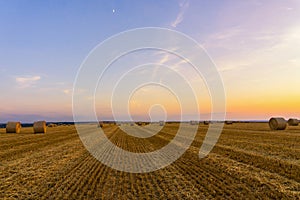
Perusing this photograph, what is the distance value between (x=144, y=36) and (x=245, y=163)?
35.5 feet

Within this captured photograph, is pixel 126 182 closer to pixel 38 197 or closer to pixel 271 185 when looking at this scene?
pixel 38 197

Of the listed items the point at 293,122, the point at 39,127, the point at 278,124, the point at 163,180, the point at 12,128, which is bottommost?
the point at 163,180

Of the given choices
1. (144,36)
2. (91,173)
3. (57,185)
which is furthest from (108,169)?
→ (144,36)

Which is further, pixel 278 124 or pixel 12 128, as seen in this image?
pixel 12 128

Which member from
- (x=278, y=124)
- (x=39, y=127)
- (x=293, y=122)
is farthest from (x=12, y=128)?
(x=293, y=122)

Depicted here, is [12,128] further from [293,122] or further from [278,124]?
[293,122]

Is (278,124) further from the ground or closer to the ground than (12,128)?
further from the ground

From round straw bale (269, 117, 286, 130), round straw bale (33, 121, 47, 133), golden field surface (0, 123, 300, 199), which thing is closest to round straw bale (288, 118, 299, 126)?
round straw bale (269, 117, 286, 130)

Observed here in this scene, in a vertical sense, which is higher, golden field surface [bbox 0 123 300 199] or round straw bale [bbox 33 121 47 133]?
round straw bale [bbox 33 121 47 133]

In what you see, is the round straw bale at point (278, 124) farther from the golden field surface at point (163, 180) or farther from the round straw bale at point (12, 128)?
the round straw bale at point (12, 128)

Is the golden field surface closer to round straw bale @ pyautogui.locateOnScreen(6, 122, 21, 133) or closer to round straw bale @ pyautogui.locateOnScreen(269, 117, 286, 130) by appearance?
round straw bale @ pyautogui.locateOnScreen(269, 117, 286, 130)

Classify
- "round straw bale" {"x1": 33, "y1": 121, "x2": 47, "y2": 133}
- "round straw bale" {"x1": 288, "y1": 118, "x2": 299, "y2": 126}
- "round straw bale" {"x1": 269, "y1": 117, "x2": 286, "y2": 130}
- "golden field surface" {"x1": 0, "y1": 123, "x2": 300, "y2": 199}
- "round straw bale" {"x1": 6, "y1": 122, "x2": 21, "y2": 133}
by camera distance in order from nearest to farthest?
"golden field surface" {"x1": 0, "y1": 123, "x2": 300, "y2": 199} < "round straw bale" {"x1": 269, "y1": 117, "x2": 286, "y2": 130} < "round straw bale" {"x1": 33, "y1": 121, "x2": 47, "y2": 133} < "round straw bale" {"x1": 6, "y1": 122, "x2": 21, "y2": 133} < "round straw bale" {"x1": 288, "y1": 118, "x2": 299, "y2": 126}

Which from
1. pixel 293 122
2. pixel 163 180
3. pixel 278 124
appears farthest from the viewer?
pixel 293 122

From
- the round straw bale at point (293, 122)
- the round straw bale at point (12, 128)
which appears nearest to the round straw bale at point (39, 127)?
the round straw bale at point (12, 128)
